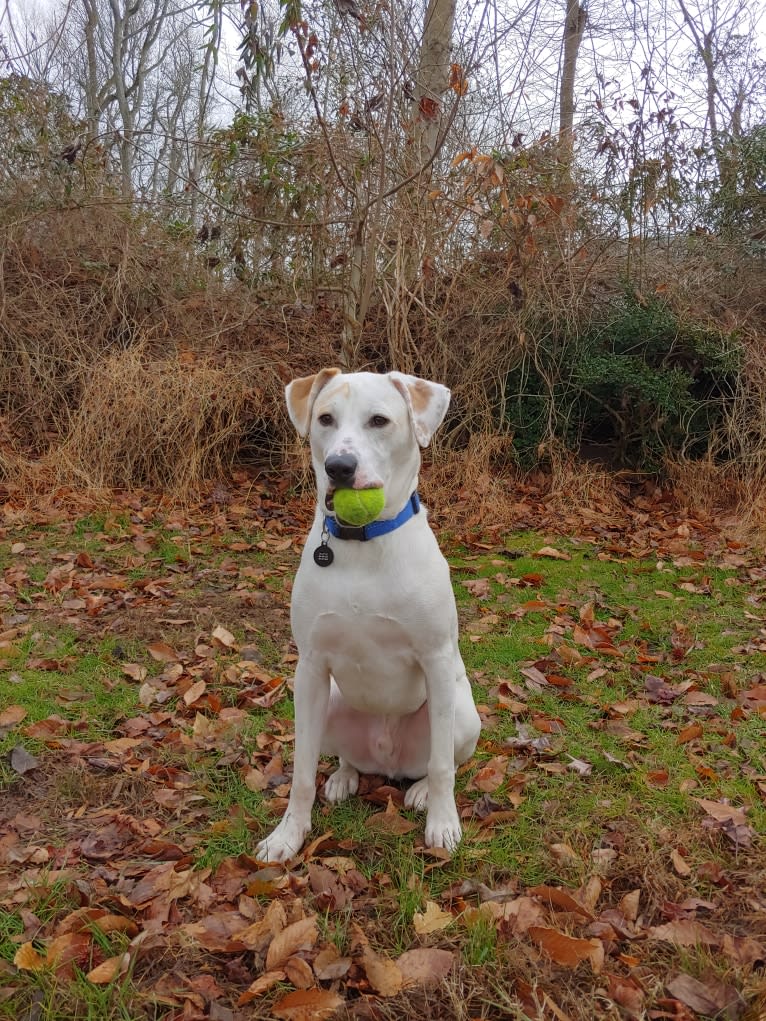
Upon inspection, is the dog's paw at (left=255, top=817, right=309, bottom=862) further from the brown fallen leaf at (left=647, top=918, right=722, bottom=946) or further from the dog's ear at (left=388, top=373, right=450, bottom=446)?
the dog's ear at (left=388, top=373, right=450, bottom=446)

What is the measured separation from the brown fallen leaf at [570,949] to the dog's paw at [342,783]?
1035 millimetres

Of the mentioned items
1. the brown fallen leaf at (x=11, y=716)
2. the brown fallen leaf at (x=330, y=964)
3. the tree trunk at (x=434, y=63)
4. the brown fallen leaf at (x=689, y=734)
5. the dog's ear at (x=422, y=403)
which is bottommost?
the brown fallen leaf at (x=11, y=716)

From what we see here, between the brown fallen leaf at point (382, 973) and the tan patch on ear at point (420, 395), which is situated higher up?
the tan patch on ear at point (420, 395)

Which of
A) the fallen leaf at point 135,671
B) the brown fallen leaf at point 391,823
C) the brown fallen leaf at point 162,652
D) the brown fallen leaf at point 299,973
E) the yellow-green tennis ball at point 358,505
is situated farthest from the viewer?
the brown fallen leaf at point 162,652

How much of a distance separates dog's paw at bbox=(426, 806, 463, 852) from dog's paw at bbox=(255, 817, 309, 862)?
0.42 metres

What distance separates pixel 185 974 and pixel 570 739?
6.19 ft

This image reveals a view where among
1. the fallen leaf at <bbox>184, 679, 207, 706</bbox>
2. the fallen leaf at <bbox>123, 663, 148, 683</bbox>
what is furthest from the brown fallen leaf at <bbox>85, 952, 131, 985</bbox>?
the fallen leaf at <bbox>123, 663, 148, 683</bbox>

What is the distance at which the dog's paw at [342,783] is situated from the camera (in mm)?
2859

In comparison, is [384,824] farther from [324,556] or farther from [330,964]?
[324,556]

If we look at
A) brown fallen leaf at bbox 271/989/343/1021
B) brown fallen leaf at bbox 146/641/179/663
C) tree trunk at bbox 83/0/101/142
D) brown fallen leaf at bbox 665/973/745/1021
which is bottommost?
brown fallen leaf at bbox 146/641/179/663

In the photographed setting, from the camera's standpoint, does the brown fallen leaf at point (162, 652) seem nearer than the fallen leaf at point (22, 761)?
No

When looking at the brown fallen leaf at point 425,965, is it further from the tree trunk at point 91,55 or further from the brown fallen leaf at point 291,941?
the tree trunk at point 91,55

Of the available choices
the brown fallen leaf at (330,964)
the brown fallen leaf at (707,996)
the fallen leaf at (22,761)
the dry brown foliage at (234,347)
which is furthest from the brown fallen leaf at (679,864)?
the dry brown foliage at (234,347)

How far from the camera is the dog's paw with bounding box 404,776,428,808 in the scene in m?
2.77
